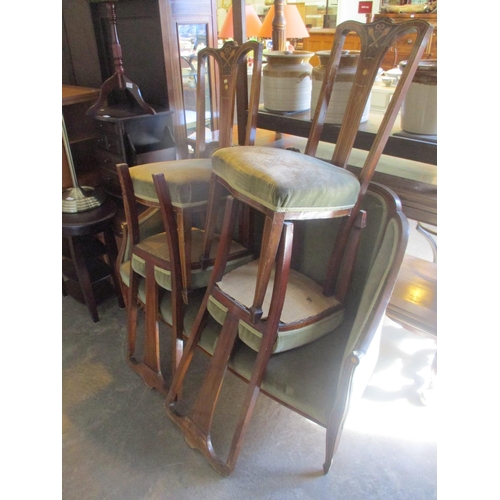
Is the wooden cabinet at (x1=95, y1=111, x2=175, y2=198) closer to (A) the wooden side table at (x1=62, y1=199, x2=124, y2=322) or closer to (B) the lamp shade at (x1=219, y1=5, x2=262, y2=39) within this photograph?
(A) the wooden side table at (x1=62, y1=199, x2=124, y2=322)

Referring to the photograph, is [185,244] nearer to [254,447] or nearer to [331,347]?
[331,347]

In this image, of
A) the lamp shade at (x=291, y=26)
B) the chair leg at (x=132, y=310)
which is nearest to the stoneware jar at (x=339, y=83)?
the chair leg at (x=132, y=310)

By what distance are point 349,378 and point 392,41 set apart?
2.87ft

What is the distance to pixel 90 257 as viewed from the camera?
197 centimetres

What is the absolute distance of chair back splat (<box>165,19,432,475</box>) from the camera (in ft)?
3.18

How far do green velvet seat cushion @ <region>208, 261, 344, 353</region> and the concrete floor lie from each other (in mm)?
517

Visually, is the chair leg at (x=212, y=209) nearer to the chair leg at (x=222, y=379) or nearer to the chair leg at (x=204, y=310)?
the chair leg at (x=204, y=310)

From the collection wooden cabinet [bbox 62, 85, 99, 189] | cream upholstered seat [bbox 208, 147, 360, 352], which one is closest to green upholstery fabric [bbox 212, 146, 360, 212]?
cream upholstered seat [bbox 208, 147, 360, 352]

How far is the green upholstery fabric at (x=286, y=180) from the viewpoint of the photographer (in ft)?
2.94

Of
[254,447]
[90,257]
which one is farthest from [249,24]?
[254,447]

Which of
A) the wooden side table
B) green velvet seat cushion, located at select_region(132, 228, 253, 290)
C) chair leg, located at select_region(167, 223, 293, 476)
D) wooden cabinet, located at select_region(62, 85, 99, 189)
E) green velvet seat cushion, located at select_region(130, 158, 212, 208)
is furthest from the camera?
wooden cabinet, located at select_region(62, 85, 99, 189)

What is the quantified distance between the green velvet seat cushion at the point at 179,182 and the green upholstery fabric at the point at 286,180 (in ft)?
0.69

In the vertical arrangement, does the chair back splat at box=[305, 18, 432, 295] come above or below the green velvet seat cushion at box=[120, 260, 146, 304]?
above

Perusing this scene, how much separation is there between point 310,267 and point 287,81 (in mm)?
664
